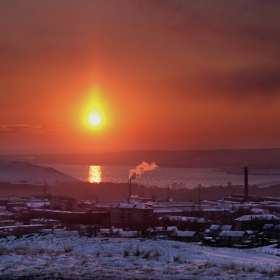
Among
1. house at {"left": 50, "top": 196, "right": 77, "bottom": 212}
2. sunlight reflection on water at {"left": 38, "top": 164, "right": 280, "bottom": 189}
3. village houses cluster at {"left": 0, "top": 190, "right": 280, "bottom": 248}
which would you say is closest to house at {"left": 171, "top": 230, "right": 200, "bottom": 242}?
village houses cluster at {"left": 0, "top": 190, "right": 280, "bottom": 248}

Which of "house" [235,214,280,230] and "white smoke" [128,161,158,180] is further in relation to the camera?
"white smoke" [128,161,158,180]

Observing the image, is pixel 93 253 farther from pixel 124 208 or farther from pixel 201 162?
pixel 201 162

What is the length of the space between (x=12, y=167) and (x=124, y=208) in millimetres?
67030

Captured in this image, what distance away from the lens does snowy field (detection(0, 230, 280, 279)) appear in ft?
22.6

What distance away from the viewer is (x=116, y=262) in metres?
7.89

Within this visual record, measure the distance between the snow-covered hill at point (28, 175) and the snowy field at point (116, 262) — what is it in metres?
71.6

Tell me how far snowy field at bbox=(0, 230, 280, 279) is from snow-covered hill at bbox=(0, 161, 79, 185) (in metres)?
71.6

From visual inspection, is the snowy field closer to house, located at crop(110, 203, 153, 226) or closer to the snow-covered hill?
house, located at crop(110, 203, 153, 226)

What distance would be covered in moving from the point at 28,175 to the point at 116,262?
285ft

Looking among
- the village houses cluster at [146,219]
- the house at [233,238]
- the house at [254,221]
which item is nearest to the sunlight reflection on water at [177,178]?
the village houses cluster at [146,219]

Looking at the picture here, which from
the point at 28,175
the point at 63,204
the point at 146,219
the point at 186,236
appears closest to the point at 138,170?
the point at 28,175

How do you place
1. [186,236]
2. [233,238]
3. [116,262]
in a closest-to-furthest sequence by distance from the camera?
[116,262] → [233,238] → [186,236]

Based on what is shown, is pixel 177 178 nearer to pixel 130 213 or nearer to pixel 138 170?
pixel 138 170

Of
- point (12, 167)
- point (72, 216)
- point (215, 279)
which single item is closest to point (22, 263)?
point (215, 279)
